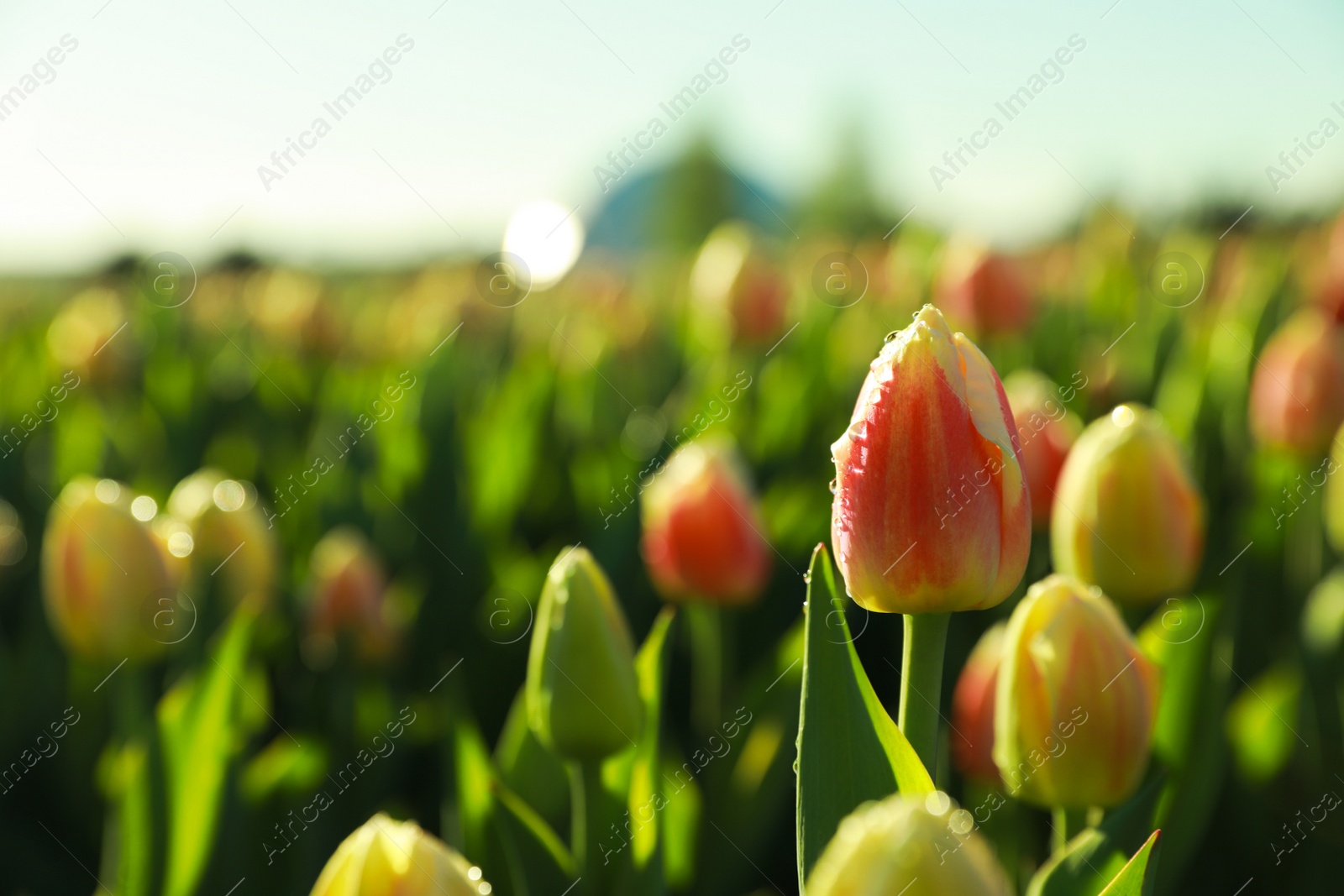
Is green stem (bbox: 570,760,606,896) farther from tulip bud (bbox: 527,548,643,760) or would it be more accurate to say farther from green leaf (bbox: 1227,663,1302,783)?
green leaf (bbox: 1227,663,1302,783)

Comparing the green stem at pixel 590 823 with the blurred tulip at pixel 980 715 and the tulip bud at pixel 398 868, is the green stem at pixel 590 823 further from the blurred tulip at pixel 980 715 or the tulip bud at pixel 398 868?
the blurred tulip at pixel 980 715

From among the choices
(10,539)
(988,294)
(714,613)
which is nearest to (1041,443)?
(714,613)

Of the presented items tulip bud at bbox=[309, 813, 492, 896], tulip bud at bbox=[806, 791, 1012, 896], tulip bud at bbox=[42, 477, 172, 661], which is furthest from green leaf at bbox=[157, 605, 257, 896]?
tulip bud at bbox=[806, 791, 1012, 896]

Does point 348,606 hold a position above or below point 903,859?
above

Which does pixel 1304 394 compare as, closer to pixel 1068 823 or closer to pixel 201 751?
pixel 1068 823

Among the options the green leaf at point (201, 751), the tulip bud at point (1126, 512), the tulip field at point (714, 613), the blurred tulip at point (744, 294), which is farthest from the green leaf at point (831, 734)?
the blurred tulip at point (744, 294)

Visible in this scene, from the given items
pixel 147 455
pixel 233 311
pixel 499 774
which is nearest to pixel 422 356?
pixel 147 455

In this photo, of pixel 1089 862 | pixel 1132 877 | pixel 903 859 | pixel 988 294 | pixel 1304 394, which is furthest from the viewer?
pixel 988 294
